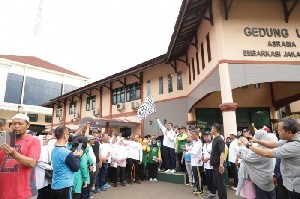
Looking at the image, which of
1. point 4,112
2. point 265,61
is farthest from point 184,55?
point 4,112

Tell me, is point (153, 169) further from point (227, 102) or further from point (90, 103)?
point (90, 103)

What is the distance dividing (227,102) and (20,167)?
8.31 m

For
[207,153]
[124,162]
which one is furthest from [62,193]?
[124,162]

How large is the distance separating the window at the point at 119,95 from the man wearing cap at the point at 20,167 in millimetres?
16667

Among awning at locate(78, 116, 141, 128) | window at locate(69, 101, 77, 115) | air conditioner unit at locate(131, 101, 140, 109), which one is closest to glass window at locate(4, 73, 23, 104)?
window at locate(69, 101, 77, 115)

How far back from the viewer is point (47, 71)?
38750 millimetres

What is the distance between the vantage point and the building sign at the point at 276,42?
34.2ft

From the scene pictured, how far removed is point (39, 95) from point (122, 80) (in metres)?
23.4

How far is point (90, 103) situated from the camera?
23.5 metres

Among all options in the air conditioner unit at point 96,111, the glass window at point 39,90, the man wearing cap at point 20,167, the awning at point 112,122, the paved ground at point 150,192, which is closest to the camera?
the man wearing cap at point 20,167

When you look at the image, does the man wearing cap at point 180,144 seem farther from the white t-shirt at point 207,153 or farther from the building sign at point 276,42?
the building sign at point 276,42

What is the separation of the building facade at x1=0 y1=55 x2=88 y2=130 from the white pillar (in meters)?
29.6

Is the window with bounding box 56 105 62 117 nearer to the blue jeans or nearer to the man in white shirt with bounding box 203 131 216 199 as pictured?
the blue jeans

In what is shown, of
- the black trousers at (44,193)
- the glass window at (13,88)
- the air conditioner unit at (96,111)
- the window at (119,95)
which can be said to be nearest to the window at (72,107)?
the air conditioner unit at (96,111)
